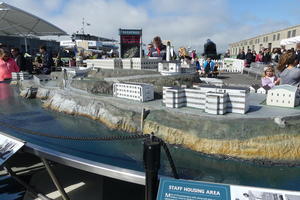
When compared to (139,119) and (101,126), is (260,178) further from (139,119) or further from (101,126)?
(101,126)

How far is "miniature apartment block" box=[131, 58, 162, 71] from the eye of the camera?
1534cm

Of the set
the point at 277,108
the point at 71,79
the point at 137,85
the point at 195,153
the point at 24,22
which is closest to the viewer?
the point at 195,153

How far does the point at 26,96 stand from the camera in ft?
51.2

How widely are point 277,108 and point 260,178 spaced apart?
3211 millimetres

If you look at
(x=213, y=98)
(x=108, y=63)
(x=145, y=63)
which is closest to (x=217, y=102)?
(x=213, y=98)

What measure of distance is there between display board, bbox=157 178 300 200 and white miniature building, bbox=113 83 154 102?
785 centimetres

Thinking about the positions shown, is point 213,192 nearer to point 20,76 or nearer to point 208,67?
point 208,67

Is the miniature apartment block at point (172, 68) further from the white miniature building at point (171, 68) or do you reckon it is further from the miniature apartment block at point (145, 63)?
the miniature apartment block at point (145, 63)

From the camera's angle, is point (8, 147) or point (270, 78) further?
point (270, 78)

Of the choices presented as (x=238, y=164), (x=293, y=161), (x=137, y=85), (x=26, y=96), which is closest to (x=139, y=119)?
(x=137, y=85)

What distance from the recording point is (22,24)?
3669 cm

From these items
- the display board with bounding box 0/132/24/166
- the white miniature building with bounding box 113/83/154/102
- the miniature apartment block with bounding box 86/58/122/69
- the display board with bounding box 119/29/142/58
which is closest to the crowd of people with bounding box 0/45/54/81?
the miniature apartment block with bounding box 86/58/122/69

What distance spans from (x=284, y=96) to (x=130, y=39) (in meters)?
14.0

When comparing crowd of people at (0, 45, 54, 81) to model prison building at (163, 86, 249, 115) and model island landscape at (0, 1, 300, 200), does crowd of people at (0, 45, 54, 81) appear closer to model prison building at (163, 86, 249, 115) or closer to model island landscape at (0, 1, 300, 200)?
model island landscape at (0, 1, 300, 200)
